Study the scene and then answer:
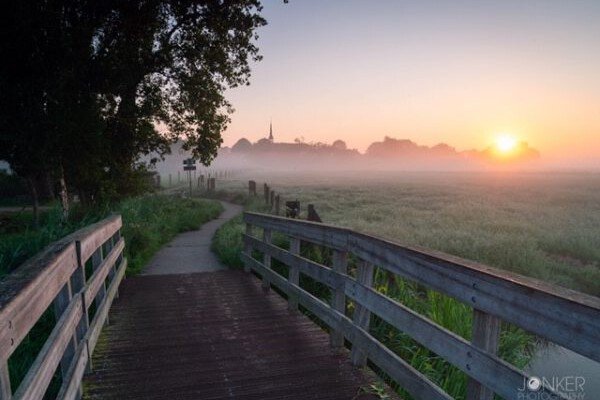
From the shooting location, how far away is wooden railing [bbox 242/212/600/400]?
2072 mm

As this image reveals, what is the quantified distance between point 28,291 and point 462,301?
2584mm

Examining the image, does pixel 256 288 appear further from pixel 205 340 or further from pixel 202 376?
pixel 202 376

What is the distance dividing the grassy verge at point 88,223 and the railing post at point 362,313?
2967 millimetres

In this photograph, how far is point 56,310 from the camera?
10.9 feet

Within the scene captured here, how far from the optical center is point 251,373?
4223 millimetres

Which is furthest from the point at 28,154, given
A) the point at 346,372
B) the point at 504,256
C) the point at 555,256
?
the point at 555,256

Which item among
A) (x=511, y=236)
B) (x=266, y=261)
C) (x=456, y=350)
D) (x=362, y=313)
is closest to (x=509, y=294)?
(x=456, y=350)

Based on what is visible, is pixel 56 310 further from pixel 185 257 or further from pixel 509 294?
pixel 185 257

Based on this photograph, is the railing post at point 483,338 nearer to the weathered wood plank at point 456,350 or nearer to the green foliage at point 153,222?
the weathered wood plank at point 456,350

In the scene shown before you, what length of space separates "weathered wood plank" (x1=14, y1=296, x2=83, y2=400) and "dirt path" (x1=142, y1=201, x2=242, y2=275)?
5.80 m

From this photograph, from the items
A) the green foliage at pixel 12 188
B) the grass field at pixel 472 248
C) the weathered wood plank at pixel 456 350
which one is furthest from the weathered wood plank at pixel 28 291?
the green foliage at pixel 12 188

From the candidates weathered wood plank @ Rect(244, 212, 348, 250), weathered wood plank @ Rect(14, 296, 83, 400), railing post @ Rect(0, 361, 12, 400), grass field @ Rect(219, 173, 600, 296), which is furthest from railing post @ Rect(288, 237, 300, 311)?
railing post @ Rect(0, 361, 12, 400)

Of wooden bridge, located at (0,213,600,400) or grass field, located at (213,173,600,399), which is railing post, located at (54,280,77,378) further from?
grass field, located at (213,173,600,399)

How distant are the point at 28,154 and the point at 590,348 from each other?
14626mm
